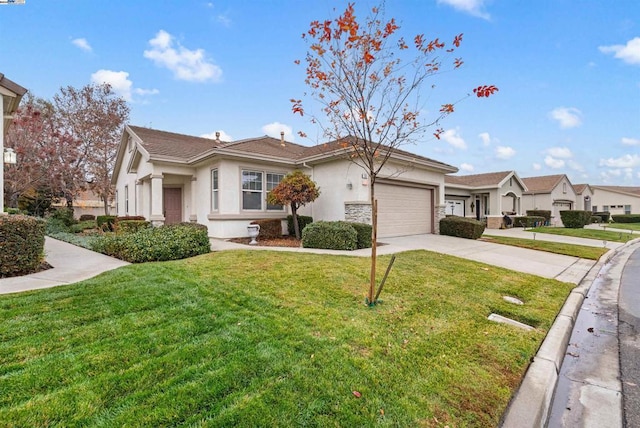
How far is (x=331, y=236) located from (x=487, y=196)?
19903 mm

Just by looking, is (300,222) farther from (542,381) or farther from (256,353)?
(542,381)

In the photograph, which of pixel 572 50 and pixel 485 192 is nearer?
pixel 572 50

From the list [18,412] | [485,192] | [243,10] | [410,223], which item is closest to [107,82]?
[243,10]

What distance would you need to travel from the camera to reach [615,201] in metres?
42.1

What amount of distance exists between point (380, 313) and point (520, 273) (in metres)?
5.06

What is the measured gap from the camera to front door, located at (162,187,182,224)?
15.4 meters

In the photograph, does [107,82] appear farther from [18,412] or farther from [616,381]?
[616,381]

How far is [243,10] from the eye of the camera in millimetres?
8922

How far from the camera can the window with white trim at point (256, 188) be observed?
12.5 metres

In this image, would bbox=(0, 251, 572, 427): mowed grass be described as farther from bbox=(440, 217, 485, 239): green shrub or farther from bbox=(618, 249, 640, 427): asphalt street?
bbox=(440, 217, 485, 239): green shrub

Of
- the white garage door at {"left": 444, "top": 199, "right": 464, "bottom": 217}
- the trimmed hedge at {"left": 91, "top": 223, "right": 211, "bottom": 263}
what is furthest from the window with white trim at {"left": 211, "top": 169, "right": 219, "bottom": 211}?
the white garage door at {"left": 444, "top": 199, "right": 464, "bottom": 217}

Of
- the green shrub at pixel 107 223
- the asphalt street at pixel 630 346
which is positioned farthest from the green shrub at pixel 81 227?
the asphalt street at pixel 630 346

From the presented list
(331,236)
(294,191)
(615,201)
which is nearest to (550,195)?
(615,201)

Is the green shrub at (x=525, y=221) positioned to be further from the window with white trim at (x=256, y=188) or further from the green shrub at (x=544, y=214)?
the window with white trim at (x=256, y=188)
